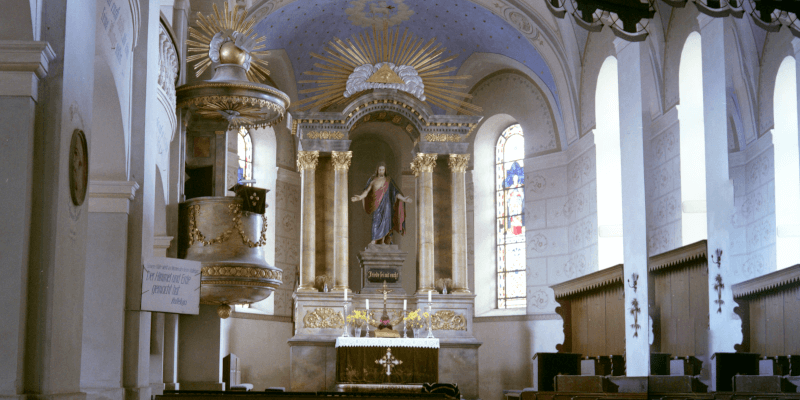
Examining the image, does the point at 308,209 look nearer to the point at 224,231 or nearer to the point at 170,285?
the point at 224,231

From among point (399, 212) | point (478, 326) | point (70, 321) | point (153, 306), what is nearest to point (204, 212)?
point (153, 306)

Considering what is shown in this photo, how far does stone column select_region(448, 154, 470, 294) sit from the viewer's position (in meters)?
17.7

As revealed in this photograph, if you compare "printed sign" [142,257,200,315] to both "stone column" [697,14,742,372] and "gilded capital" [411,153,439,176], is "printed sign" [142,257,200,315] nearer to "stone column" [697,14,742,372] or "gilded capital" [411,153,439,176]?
"stone column" [697,14,742,372]

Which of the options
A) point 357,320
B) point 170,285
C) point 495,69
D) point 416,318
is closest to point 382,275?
point 357,320

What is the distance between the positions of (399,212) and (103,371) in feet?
33.9

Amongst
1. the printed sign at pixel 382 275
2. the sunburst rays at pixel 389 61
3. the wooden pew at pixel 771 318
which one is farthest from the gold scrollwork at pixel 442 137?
the wooden pew at pixel 771 318

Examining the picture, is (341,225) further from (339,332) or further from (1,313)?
(1,313)

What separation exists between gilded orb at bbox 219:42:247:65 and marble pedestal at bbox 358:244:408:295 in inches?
236

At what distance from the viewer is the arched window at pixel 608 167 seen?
1644cm

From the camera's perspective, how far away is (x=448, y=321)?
16984mm

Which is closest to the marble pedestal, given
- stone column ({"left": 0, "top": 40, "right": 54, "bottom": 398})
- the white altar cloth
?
the white altar cloth

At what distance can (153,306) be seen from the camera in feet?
27.0

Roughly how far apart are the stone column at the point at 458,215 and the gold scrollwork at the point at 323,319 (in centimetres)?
253

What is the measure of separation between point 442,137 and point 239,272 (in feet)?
25.2
